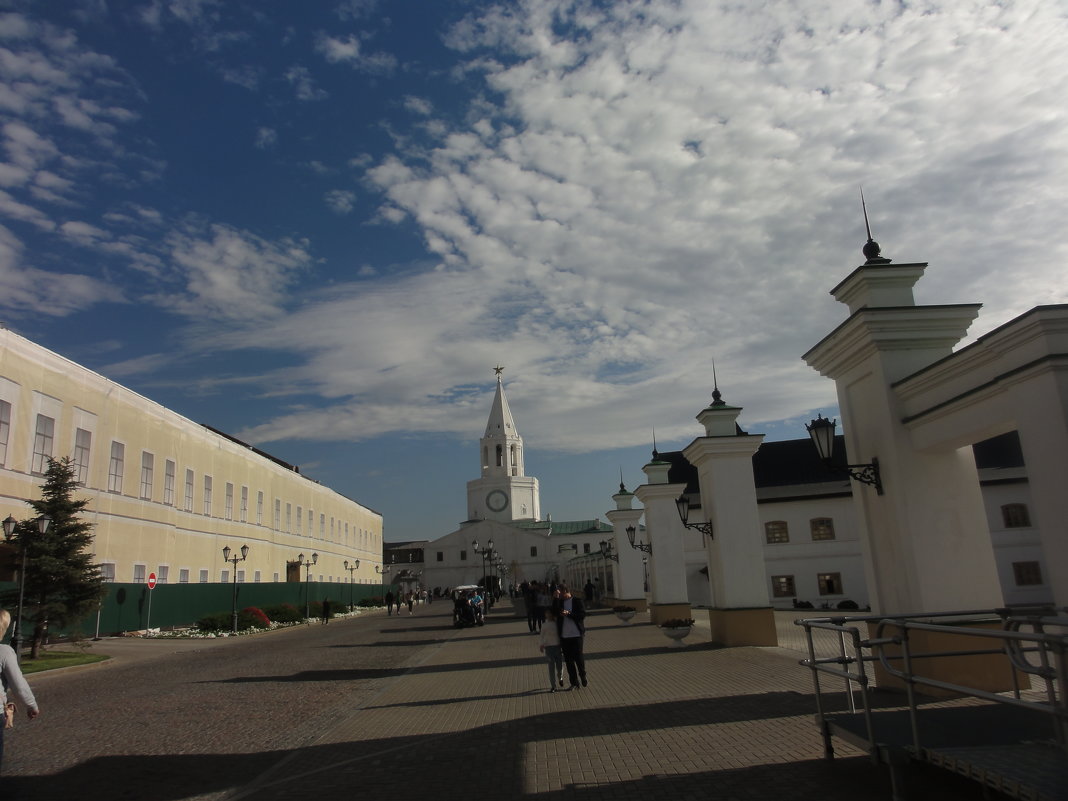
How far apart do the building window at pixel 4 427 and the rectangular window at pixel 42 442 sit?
5.19ft

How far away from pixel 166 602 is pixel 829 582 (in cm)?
3054

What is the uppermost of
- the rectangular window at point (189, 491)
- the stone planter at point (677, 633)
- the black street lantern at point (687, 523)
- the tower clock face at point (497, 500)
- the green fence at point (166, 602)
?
the tower clock face at point (497, 500)

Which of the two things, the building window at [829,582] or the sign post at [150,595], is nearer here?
the sign post at [150,595]

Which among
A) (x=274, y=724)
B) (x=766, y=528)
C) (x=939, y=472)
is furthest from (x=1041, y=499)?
(x=766, y=528)

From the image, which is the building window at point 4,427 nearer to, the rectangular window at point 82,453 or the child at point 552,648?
the rectangular window at point 82,453

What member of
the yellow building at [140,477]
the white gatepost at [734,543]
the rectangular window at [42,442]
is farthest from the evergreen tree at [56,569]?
the white gatepost at [734,543]

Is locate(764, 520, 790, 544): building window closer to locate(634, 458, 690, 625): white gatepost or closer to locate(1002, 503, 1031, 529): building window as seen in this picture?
locate(1002, 503, 1031, 529): building window

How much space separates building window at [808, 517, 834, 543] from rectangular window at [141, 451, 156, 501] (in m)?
31.4

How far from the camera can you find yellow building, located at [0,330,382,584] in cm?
2662

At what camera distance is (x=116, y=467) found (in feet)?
107

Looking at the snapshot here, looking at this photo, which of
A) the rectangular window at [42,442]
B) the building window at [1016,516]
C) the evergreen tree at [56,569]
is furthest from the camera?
the building window at [1016,516]

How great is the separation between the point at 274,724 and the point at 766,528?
31309mm

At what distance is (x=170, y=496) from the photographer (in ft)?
122

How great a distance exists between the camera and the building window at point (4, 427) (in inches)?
1001
